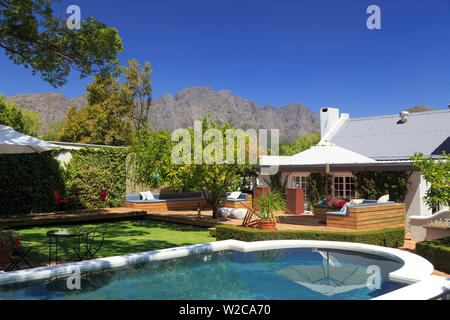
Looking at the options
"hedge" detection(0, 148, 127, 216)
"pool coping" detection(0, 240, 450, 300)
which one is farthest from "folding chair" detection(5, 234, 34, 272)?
"hedge" detection(0, 148, 127, 216)

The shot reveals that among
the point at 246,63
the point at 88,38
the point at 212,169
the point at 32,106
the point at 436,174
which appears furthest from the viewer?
the point at 32,106

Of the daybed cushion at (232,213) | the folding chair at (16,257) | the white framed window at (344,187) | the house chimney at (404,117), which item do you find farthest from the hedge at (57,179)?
the house chimney at (404,117)

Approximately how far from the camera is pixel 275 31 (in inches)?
2024

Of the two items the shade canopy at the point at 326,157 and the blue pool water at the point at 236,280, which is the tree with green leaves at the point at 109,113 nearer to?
the shade canopy at the point at 326,157

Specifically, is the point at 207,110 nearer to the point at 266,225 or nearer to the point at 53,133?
the point at 53,133

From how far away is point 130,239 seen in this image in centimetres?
1202

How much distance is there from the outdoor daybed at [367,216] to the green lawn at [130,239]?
14.5 feet

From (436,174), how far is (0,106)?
50.3m

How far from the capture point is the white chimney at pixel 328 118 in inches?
981

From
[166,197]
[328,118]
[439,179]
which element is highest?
[328,118]

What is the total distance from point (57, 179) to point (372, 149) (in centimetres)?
1692

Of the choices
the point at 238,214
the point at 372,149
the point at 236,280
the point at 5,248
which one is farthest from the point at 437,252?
the point at 372,149
